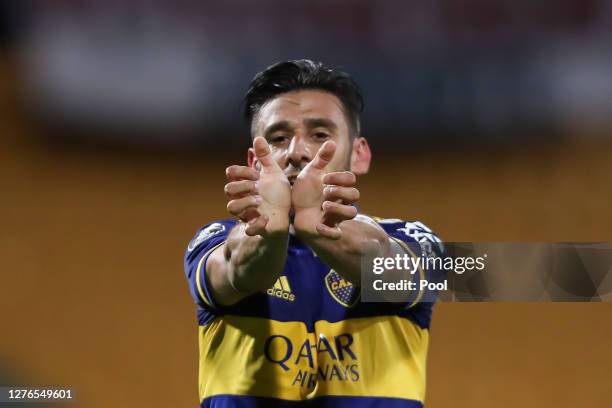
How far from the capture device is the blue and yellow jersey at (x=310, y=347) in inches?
58.4

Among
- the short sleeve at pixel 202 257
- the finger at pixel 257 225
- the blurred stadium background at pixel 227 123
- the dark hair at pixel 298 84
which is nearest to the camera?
the finger at pixel 257 225

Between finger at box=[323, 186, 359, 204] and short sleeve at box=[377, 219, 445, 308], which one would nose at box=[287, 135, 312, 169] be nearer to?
short sleeve at box=[377, 219, 445, 308]

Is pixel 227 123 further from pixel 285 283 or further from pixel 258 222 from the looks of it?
pixel 258 222

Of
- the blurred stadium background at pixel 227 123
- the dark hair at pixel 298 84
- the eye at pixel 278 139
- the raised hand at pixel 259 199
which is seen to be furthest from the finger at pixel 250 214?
the blurred stadium background at pixel 227 123

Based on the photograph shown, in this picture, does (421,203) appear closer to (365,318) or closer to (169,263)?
(169,263)

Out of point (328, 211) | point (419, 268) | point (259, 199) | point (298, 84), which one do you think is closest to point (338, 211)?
point (328, 211)

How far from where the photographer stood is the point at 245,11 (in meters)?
3.36

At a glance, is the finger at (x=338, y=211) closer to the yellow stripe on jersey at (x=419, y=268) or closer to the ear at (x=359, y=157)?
the yellow stripe on jersey at (x=419, y=268)

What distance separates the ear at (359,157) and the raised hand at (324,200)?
0.53m

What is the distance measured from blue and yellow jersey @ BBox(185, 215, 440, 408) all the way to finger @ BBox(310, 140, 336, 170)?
299 millimetres

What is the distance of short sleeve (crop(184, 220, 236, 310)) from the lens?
1.49 m

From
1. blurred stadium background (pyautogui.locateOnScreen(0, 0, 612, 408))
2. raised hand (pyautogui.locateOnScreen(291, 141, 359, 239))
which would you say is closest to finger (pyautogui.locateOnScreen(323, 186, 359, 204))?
raised hand (pyautogui.locateOnScreen(291, 141, 359, 239))

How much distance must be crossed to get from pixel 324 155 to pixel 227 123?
6.60ft

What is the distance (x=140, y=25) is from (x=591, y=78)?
1.83 meters
